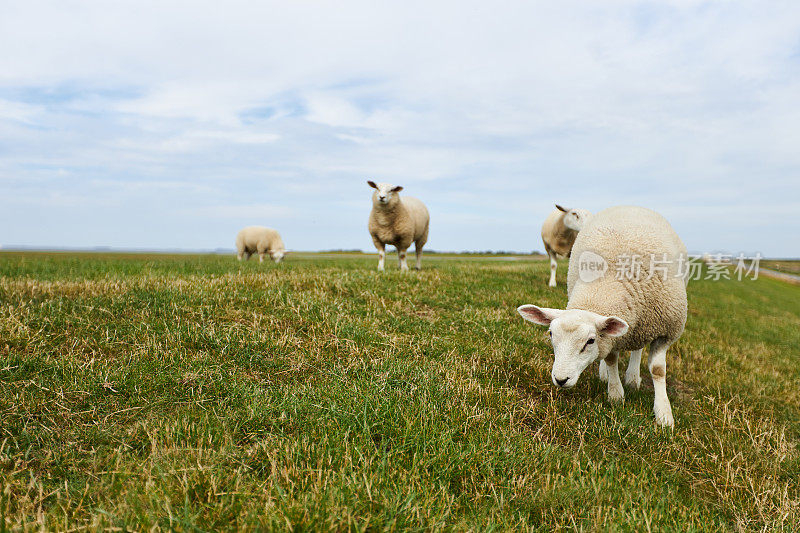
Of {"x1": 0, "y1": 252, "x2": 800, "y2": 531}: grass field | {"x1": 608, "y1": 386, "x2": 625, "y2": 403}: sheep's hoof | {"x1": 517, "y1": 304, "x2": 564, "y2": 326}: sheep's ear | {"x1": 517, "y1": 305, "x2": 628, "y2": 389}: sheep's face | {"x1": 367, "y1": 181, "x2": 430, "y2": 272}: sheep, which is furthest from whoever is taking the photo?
{"x1": 367, "y1": 181, "x2": 430, "y2": 272}: sheep

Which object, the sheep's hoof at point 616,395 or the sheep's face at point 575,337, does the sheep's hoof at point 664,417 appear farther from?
the sheep's face at point 575,337

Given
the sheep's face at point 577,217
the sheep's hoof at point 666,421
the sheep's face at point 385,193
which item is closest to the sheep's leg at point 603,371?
the sheep's hoof at point 666,421

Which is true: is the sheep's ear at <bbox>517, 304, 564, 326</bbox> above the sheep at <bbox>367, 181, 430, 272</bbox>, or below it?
below

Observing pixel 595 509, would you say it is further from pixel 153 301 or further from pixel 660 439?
pixel 153 301

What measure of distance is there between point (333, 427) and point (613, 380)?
3.22 meters

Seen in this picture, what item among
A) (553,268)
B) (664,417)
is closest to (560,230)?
(553,268)

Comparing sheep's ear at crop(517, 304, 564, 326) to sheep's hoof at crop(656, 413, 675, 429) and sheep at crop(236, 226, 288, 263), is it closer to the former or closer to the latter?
sheep's hoof at crop(656, 413, 675, 429)

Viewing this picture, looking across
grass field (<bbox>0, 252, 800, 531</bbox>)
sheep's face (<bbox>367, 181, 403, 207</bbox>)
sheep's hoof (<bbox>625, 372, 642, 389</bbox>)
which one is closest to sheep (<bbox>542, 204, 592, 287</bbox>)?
sheep's face (<bbox>367, 181, 403, 207</bbox>)

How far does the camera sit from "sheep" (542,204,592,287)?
1044 cm

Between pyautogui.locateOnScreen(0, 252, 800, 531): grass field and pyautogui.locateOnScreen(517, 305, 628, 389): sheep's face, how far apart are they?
500mm

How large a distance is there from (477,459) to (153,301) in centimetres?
445

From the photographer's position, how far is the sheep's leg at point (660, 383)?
14.9 ft

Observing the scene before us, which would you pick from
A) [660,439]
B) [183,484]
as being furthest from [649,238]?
[183,484]

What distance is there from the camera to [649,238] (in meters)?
4.99
